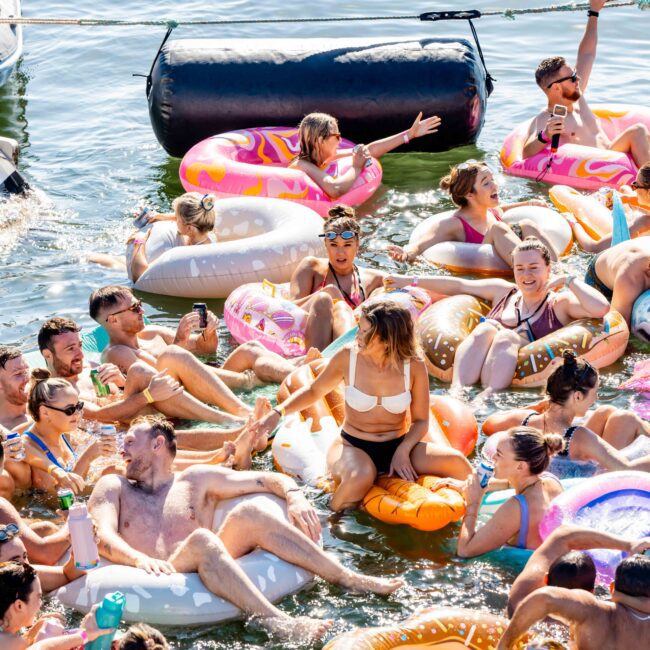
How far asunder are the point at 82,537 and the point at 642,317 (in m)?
4.40

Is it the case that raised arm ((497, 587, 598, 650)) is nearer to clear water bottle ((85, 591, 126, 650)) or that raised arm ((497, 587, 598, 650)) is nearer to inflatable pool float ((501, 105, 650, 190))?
clear water bottle ((85, 591, 126, 650))

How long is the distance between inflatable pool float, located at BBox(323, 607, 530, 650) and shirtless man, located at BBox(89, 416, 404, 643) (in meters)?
0.41

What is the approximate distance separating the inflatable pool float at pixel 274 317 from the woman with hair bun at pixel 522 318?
554 millimetres

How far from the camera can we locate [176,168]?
12133 mm

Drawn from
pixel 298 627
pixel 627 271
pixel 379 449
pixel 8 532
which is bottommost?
pixel 298 627

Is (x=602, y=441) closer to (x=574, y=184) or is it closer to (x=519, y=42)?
(x=574, y=184)

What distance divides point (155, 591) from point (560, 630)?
71.1 inches

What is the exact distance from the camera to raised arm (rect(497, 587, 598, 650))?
13.9ft

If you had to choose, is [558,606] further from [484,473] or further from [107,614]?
[107,614]

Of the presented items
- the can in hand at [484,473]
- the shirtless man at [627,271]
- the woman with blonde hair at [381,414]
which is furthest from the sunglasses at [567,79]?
the can in hand at [484,473]

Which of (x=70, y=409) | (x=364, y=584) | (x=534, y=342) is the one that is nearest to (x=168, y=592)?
(x=364, y=584)

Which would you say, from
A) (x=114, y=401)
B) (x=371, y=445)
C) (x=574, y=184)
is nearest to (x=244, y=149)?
(x=574, y=184)

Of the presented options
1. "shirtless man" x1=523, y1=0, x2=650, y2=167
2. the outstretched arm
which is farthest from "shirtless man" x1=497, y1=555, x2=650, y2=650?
the outstretched arm

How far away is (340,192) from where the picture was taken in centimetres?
1015
